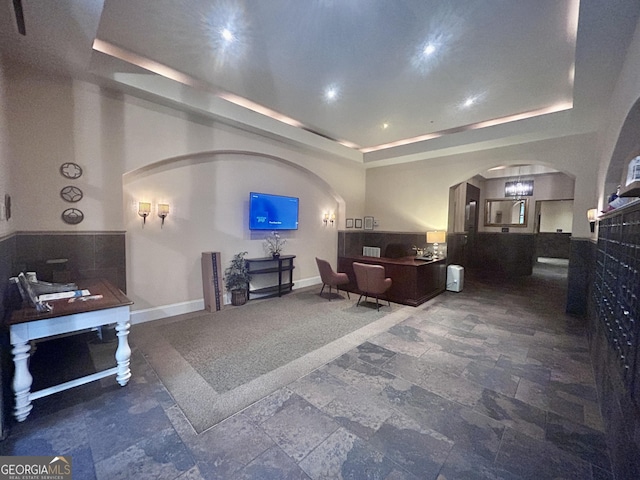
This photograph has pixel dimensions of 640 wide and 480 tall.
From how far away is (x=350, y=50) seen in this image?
2.70m

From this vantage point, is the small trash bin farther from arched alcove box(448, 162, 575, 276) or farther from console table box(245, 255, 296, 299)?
console table box(245, 255, 296, 299)

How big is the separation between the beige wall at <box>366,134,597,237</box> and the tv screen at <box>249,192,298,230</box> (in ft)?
8.51

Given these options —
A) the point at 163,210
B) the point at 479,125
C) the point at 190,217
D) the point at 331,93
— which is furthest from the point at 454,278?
the point at 163,210

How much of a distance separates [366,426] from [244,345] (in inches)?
67.0

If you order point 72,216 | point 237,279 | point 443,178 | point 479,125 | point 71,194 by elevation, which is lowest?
point 237,279

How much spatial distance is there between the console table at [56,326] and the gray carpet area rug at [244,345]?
1.96 feet

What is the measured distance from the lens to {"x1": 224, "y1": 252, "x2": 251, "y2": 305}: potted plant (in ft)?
14.8

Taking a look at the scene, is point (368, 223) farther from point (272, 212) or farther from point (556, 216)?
point (556, 216)

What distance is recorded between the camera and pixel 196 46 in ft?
8.82

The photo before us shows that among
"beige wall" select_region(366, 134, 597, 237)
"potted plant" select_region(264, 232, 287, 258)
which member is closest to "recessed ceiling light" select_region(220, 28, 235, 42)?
"potted plant" select_region(264, 232, 287, 258)

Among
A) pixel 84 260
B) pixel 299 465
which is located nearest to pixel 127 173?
pixel 84 260

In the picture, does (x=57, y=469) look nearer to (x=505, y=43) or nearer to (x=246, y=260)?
(x=246, y=260)

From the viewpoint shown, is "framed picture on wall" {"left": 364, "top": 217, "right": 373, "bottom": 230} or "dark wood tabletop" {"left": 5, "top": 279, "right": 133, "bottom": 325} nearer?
"dark wood tabletop" {"left": 5, "top": 279, "right": 133, "bottom": 325}

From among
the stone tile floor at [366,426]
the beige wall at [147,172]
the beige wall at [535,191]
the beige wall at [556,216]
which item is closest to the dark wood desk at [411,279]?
the stone tile floor at [366,426]
